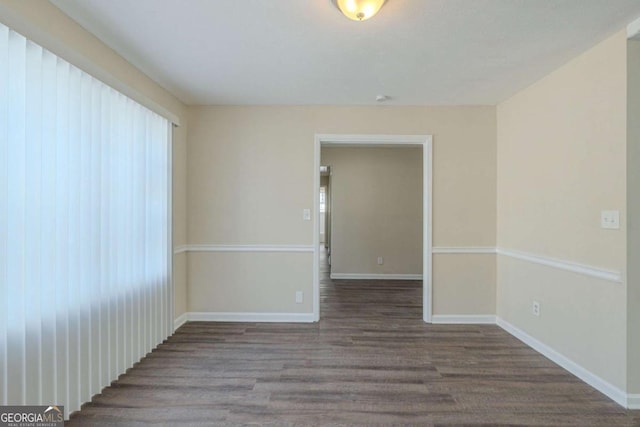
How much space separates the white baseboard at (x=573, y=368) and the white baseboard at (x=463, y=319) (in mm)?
203

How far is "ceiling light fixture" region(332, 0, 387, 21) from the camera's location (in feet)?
5.68

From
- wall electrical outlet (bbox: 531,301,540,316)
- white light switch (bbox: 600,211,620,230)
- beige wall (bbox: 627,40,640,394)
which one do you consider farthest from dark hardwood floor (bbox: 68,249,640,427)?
white light switch (bbox: 600,211,620,230)

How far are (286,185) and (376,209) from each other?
2.87 m

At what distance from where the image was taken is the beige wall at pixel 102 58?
163cm

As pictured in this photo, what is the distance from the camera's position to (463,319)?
11.9ft

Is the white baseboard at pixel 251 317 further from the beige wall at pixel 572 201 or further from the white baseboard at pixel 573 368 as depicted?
the beige wall at pixel 572 201


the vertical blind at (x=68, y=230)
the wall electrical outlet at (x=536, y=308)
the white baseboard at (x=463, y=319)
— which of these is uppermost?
the vertical blind at (x=68, y=230)

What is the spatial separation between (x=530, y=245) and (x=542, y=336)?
2.72 feet

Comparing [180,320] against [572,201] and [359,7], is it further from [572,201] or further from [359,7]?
[572,201]

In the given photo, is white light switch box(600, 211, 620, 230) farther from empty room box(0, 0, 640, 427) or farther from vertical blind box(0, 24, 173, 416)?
vertical blind box(0, 24, 173, 416)

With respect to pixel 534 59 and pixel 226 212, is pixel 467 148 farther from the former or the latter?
pixel 226 212

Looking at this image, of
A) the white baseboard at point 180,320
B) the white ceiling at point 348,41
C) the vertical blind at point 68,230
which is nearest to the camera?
the vertical blind at point 68,230

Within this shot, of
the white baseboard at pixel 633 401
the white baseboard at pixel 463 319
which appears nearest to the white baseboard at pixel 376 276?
the white baseboard at pixel 463 319

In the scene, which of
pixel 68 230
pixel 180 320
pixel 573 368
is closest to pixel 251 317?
pixel 180 320
